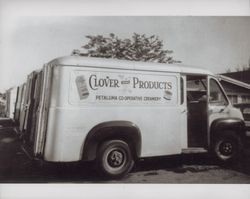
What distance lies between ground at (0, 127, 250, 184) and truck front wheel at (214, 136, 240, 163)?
18 cm

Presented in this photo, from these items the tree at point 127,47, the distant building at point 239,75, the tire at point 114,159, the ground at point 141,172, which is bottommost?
the ground at point 141,172

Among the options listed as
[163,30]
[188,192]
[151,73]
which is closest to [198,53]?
[163,30]

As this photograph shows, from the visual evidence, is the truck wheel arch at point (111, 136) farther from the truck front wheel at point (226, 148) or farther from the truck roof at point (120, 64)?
the truck front wheel at point (226, 148)

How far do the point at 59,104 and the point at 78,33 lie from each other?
6.12 feet

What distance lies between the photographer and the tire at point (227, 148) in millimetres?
6523

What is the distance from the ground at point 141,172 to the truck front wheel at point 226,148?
0.18 metres

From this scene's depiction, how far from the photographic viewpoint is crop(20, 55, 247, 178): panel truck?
5199 mm

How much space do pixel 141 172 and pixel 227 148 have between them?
1.95 metres

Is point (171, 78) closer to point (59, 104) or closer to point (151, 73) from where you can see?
point (151, 73)

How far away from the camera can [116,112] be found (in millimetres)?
5523

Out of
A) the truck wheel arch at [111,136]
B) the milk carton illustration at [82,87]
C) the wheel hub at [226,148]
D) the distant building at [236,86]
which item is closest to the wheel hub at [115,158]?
the truck wheel arch at [111,136]

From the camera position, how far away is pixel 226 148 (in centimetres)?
662

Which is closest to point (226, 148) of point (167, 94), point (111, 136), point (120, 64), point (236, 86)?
point (236, 86)

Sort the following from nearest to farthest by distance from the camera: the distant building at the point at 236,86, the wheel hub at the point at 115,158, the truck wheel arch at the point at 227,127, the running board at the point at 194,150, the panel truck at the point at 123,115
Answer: the panel truck at the point at 123,115, the wheel hub at the point at 115,158, the running board at the point at 194,150, the truck wheel arch at the point at 227,127, the distant building at the point at 236,86
